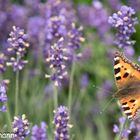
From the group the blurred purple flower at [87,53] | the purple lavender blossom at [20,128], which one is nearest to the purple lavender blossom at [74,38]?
the purple lavender blossom at [20,128]

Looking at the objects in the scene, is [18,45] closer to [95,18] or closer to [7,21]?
[7,21]

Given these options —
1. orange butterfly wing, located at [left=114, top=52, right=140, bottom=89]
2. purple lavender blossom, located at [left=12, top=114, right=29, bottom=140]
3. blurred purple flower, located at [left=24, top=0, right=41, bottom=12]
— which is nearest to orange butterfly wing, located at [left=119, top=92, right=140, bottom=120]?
orange butterfly wing, located at [left=114, top=52, right=140, bottom=89]

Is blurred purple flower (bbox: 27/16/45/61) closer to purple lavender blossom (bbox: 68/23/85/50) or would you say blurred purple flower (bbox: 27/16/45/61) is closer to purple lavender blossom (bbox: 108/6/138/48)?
purple lavender blossom (bbox: 68/23/85/50)

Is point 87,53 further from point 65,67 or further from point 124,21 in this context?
point 124,21

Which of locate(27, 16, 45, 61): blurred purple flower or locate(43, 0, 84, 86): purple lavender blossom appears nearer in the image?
locate(43, 0, 84, 86): purple lavender blossom

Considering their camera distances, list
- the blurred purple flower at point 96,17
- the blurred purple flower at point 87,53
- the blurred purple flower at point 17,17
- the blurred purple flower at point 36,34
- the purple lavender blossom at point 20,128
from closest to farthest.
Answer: the purple lavender blossom at point 20,128, the blurred purple flower at point 36,34, the blurred purple flower at point 17,17, the blurred purple flower at point 87,53, the blurred purple flower at point 96,17

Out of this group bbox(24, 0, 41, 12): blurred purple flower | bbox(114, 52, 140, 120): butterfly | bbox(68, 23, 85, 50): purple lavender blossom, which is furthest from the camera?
bbox(24, 0, 41, 12): blurred purple flower

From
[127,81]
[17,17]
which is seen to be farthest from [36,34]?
[127,81]

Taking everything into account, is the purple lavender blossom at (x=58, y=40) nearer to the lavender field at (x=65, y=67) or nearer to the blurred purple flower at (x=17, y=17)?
the lavender field at (x=65, y=67)
